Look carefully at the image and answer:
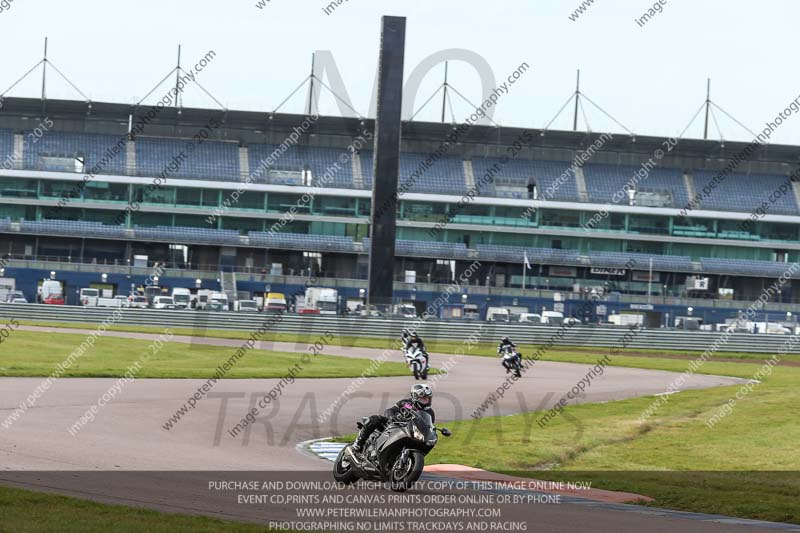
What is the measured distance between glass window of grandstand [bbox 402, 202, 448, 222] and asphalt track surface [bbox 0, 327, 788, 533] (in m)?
52.5

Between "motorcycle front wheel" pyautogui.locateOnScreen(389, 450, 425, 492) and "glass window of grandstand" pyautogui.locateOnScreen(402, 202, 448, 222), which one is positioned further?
"glass window of grandstand" pyautogui.locateOnScreen(402, 202, 448, 222)

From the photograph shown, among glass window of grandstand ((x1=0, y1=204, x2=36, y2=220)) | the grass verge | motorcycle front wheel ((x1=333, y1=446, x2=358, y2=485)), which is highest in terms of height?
glass window of grandstand ((x1=0, y1=204, x2=36, y2=220))

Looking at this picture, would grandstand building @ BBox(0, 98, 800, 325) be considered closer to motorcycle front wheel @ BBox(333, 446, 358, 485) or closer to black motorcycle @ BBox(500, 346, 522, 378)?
black motorcycle @ BBox(500, 346, 522, 378)

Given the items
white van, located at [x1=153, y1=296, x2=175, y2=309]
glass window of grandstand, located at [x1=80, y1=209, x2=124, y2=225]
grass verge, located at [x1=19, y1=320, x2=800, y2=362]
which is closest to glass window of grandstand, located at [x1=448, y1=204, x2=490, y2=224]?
glass window of grandstand, located at [x1=80, y1=209, x2=124, y2=225]

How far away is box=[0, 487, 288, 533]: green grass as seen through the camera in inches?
423

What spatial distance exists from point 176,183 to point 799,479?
74988 mm

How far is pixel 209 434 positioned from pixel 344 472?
633 cm

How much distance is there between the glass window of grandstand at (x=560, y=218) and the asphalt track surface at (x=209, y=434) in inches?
2083

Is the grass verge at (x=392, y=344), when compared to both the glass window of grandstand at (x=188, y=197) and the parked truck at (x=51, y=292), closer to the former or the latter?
the parked truck at (x=51, y=292)

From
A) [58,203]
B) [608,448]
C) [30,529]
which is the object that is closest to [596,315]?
[58,203]

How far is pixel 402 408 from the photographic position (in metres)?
14.4

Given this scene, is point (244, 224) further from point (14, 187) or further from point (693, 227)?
point (693, 227)

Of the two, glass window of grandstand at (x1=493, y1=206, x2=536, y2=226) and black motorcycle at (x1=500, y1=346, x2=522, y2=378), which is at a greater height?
glass window of grandstand at (x1=493, y1=206, x2=536, y2=226)

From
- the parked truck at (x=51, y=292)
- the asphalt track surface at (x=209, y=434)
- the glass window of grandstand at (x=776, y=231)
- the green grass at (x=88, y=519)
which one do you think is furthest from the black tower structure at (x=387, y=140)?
the green grass at (x=88, y=519)
